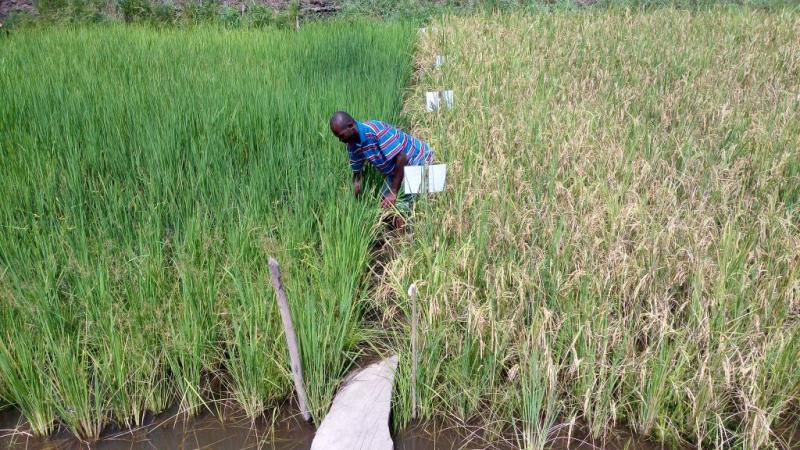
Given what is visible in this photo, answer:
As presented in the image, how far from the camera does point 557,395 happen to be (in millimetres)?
2133

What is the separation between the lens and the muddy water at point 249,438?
2.17 m

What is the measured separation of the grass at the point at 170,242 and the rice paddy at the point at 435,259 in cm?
2

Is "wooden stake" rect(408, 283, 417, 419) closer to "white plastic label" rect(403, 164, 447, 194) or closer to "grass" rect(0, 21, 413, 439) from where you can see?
"grass" rect(0, 21, 413, 439)

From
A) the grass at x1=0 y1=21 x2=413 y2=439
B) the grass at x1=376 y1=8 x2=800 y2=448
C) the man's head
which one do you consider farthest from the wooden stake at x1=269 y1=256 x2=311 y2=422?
the man's head

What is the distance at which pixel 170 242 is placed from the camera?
10.1 ft

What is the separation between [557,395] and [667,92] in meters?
3.47

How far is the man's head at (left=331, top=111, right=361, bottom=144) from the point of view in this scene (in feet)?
10.5

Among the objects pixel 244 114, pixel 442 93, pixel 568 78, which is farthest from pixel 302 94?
pixel 568 78

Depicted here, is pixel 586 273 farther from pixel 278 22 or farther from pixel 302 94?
pixel 278 22

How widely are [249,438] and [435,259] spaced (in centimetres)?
104

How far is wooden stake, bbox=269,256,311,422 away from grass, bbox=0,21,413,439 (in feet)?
0.19

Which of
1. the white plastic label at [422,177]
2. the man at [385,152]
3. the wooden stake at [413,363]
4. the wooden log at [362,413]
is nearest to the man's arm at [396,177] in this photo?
the man at [385,152]

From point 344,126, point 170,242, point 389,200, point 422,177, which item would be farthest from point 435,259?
point 170,242

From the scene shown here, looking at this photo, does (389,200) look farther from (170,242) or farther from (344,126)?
(170,242)
